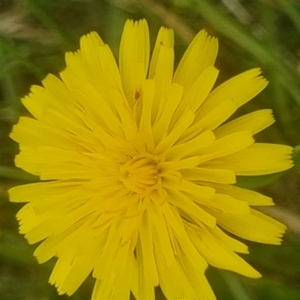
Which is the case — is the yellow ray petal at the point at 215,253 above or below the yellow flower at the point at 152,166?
below

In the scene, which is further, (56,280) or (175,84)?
(56,280)

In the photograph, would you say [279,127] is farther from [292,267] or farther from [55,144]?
[55,144]

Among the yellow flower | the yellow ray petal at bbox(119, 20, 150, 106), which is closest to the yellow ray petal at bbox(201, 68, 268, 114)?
the yellow flower

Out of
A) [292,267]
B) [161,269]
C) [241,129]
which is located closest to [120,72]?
[241,129]

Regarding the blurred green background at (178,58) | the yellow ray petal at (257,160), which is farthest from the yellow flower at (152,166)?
the blurred green background at (178,58)

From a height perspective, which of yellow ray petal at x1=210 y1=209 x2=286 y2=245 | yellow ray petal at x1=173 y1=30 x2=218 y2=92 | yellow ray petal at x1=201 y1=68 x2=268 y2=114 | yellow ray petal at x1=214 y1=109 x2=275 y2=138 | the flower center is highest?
yellow ray petal at x1=173 y1=30 x2=218 y2=92

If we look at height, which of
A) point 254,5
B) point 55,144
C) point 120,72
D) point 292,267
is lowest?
point 292,267

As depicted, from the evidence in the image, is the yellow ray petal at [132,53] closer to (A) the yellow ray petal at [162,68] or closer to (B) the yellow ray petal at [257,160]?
(A) the yellow ray petal at [162,68]

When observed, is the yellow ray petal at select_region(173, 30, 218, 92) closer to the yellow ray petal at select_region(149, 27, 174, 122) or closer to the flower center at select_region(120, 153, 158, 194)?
the yellow ray petal at select_region(149, 27, 174, 122)
